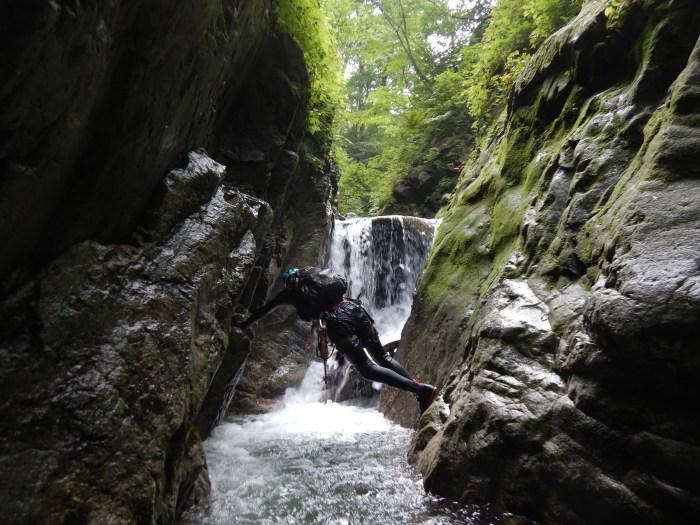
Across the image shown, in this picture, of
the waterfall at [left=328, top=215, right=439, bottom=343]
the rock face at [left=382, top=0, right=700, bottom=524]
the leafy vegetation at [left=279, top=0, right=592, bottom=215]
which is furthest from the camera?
the leafy vegetation at [left=279, top=0, right=592, bottom=215]

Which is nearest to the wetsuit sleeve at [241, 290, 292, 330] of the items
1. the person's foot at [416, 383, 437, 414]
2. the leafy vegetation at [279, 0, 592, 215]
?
the person's foot at [416, 383, 437, 414]

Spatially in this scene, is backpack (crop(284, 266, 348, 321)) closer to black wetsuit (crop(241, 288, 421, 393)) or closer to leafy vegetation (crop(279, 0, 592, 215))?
black wetsuit (crop(241, 288, 421, 393))

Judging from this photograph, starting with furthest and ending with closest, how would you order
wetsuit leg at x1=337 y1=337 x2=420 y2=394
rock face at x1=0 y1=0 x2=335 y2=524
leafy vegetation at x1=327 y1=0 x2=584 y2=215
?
1. leafy vegetation at x1=327 y1=0 x2=584 y2=215
2. wetsuit leg at x1=337 y1=337 x2=420 y2=394
3. rock face at x1=0 y1=0 x2=335 y2=524

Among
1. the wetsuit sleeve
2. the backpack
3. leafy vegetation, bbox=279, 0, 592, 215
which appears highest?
leafy vegetation, bbox=279, 0, 592, 215

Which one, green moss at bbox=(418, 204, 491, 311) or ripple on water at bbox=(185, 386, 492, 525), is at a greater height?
green moss at bbox=(418, 204, 491, 311)

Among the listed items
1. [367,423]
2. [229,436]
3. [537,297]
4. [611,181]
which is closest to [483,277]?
[537,297]

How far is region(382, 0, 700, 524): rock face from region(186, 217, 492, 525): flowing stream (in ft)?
1.25

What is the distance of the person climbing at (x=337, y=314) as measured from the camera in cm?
486

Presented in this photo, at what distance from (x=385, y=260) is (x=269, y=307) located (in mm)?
6557

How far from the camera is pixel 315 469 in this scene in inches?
185

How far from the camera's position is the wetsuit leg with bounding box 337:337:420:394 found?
464 cm

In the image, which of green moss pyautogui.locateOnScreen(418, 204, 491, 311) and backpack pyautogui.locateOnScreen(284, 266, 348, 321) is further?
green moss pyautogui.locateOnScreen(418, 204, 491, 311)

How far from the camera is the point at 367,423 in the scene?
671 cm

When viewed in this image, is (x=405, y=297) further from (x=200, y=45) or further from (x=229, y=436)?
(x=200, y=45)
